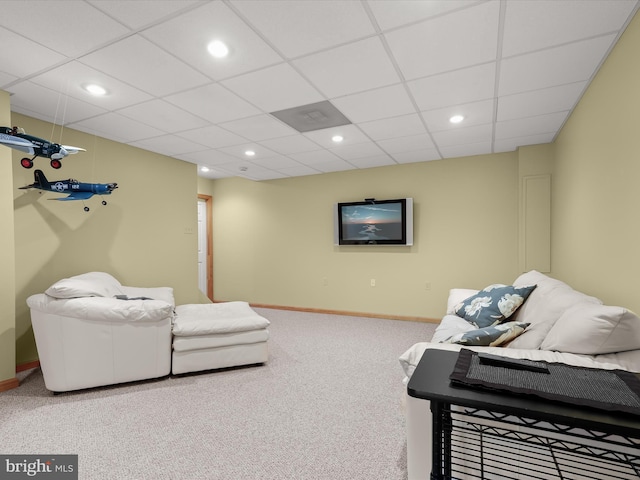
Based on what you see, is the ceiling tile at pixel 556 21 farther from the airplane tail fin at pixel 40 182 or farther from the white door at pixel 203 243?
the white door at pixel 203 243

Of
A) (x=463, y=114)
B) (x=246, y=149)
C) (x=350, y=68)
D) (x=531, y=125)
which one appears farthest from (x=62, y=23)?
(x=531, y=125)

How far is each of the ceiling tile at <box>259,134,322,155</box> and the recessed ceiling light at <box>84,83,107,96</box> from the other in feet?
5.65

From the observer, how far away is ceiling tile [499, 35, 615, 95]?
2191 millimetres

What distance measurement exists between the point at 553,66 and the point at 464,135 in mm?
1530

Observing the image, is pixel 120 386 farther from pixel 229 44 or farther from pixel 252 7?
pixel 252 7

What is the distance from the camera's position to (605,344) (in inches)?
60.0

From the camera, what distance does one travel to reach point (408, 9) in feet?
6.02

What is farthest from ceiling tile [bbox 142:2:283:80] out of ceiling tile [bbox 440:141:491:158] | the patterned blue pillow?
ceiling tile [bbox 440:141:491:158]

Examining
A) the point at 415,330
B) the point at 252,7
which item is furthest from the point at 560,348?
the point at 415,330

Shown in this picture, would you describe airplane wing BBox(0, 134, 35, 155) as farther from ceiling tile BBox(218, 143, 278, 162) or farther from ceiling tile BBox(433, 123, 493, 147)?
ceiling tile BBox(433, 123, 493, 147)

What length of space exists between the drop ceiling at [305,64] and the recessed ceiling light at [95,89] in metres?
0.05

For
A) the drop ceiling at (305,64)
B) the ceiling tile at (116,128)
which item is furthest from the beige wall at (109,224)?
the drop ceiling at (305,64)

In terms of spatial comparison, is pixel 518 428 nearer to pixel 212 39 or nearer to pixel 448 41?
pixel 448 41

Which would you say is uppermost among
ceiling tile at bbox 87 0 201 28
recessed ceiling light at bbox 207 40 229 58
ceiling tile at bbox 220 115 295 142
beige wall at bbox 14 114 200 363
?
ceiling tile at bbox 87 0 201 28
